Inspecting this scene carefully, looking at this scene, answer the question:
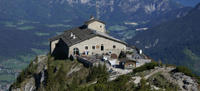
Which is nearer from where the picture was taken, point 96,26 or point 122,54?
point 122,54

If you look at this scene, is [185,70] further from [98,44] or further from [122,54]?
[98,44]

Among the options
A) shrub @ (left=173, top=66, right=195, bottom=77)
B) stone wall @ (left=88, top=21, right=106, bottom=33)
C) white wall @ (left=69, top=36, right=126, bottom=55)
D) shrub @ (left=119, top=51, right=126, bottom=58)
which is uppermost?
stone wall @ (left=88, top=21, right=106, bottom=33)

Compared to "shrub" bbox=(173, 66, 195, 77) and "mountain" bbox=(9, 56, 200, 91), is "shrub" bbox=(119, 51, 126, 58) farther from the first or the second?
"shrub" bbox=(173, 66, 195, 77)

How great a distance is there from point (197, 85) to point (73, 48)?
2728cm

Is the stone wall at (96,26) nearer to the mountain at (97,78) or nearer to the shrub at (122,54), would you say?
the mountain at (97,78)

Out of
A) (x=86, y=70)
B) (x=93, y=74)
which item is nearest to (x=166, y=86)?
(x=93, y=74)

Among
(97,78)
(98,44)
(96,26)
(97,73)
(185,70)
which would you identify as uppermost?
(96,26)

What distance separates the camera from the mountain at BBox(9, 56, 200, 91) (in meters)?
35.3

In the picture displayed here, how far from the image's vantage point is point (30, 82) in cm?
5981

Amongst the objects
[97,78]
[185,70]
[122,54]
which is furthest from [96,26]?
[185,70]

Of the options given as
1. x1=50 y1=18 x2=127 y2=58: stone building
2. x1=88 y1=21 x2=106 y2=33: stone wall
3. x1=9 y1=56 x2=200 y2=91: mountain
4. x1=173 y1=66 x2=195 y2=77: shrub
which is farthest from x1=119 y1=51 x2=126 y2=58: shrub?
x1=173 y1=66 x2=195 y2=77: shrub

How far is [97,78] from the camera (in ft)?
144

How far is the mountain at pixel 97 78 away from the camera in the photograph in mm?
35344

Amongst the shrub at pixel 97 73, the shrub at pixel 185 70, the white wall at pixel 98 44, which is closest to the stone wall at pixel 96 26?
the white wall at pixel 98 44
